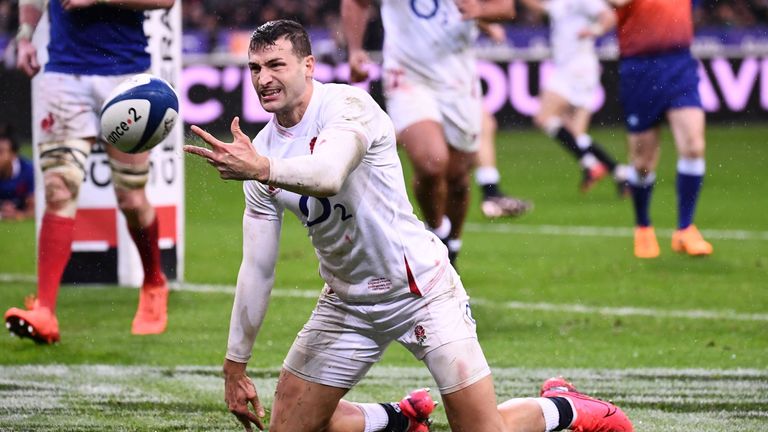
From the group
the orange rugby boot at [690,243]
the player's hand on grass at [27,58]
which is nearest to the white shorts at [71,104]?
the player's hand on grass at [27,58]

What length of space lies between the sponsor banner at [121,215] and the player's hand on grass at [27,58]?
5.47ft

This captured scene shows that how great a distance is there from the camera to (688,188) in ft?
33.5

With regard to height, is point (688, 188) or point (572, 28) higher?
point (572, 28)

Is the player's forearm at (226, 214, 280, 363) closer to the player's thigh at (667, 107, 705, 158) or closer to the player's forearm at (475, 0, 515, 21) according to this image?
the player's forearm at (475, 0, 515, 21)

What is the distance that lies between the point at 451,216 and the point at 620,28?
8.33 feet

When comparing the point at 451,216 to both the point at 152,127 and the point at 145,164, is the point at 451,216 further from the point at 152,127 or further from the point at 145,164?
the point at 152,127

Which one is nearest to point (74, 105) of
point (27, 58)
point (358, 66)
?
point (27, 58)

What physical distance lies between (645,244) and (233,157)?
6.98m

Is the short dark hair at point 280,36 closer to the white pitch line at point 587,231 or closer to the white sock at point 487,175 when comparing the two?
the white pitch line at point 587,231

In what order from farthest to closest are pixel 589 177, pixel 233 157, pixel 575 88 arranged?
pixel 575 88 → pixel 589 177 → pixel 233 157

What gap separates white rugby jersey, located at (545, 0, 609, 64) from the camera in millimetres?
17109

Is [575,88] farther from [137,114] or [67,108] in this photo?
[137,114]

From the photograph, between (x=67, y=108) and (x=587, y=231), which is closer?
(x=67, y=108)

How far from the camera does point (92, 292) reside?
9219mm
